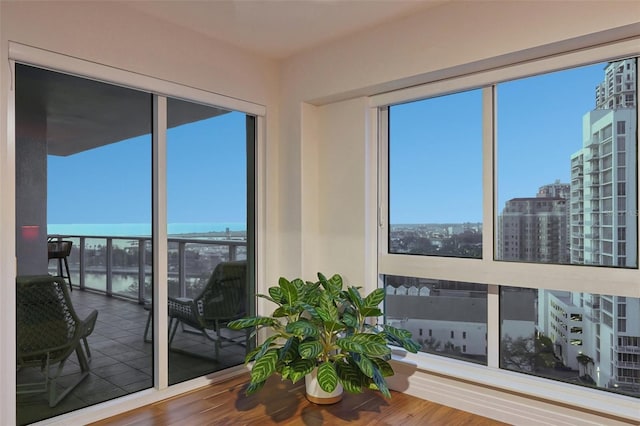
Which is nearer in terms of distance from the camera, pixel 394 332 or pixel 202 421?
pixel 202 421

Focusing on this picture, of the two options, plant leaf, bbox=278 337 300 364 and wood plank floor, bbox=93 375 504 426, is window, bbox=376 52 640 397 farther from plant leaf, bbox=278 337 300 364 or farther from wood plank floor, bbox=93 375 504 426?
plant leaf, bbox=278 337 300 364

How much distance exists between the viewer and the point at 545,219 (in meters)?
2.41

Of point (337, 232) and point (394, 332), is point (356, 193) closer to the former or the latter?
point (337, 232)

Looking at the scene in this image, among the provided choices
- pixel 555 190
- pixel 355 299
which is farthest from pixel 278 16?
pixel 555 190

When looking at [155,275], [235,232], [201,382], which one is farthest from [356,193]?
[201,382]

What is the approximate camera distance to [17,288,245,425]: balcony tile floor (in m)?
2.32

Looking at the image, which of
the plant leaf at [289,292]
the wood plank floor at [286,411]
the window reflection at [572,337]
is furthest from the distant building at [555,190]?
the plant leaf at [289,292]

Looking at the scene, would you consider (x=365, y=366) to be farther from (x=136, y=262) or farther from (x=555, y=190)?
(x=136, y=262)

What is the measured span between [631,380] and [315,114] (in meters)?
2.64

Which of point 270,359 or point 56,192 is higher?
point 56,192

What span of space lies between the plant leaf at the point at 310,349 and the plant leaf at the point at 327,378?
0.09 m

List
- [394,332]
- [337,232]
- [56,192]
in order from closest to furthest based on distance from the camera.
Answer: [56,192]
[394,332]
[337,232]

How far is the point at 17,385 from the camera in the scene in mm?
2217

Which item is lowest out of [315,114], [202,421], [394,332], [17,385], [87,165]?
[202,421]
